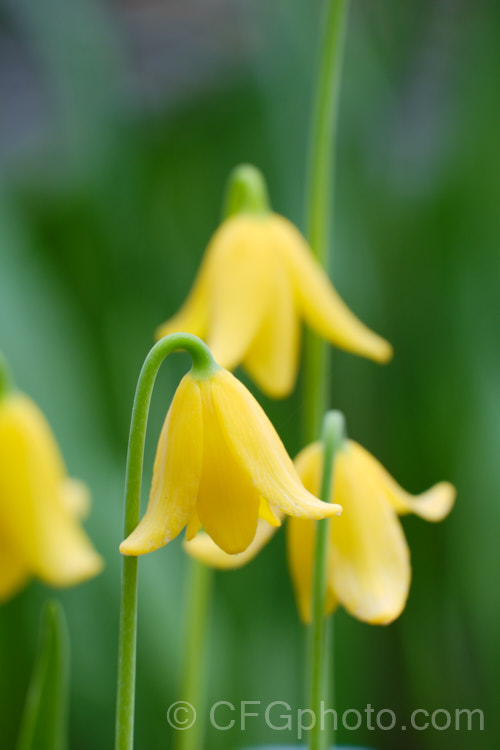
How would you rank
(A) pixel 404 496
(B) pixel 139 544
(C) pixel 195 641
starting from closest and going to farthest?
(B) pixel 139 544 < (A) pixel 404 496 < (C) pixel 195 641

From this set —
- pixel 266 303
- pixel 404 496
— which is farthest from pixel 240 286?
pixel 404 496

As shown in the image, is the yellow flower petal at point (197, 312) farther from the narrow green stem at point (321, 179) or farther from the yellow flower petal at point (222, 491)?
the yellow flower petal at point (222, 491)

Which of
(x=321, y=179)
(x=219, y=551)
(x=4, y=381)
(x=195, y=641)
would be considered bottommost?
(x=195, y=641)

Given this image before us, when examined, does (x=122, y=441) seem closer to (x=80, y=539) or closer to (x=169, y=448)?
(x=80, y=539)

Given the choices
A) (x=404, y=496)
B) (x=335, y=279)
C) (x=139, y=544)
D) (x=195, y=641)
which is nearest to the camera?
(x=139, y=544)

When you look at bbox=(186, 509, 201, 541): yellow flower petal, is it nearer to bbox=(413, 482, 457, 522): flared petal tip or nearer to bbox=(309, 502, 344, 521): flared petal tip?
bbox=(309, 502, 344, 521): flared petal tip

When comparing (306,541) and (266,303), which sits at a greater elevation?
(266,303)

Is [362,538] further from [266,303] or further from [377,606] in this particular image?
[266,303]
